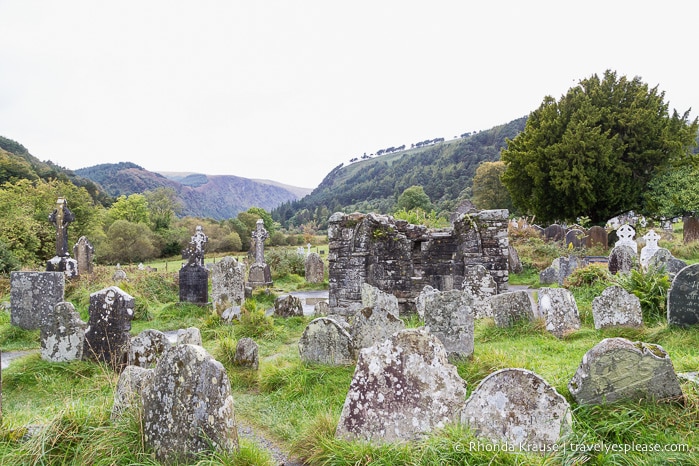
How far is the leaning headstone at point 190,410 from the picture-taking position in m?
3.01

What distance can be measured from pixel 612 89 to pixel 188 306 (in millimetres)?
25062

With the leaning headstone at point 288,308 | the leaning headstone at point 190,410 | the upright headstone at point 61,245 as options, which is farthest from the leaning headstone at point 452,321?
the upright headstone at point 61,245

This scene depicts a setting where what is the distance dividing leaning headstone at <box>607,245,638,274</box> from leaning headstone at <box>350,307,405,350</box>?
8832 mm

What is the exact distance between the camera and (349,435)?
3367 mm

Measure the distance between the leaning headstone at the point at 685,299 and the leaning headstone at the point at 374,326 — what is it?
411cm

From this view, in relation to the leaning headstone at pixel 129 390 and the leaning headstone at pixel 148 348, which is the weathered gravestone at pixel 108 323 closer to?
the leaning headstone at pixel 148 348

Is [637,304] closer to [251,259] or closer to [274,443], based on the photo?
[274,443]

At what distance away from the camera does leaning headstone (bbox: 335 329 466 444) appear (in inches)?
133

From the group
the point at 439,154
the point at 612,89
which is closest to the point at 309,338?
the point at 612,89

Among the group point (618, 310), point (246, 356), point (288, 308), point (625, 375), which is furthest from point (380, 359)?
point (288, 308)

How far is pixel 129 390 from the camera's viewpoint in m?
3.47

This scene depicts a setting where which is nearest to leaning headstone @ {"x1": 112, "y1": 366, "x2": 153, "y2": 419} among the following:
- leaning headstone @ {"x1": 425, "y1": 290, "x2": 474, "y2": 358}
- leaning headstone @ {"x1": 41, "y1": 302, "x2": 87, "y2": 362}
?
leaning headstone @ {"x1": 41, "y1": 302, "x2": 87, "y2": 362}

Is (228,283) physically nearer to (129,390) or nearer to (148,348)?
(148,348)

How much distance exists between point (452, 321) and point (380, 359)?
2429mm
